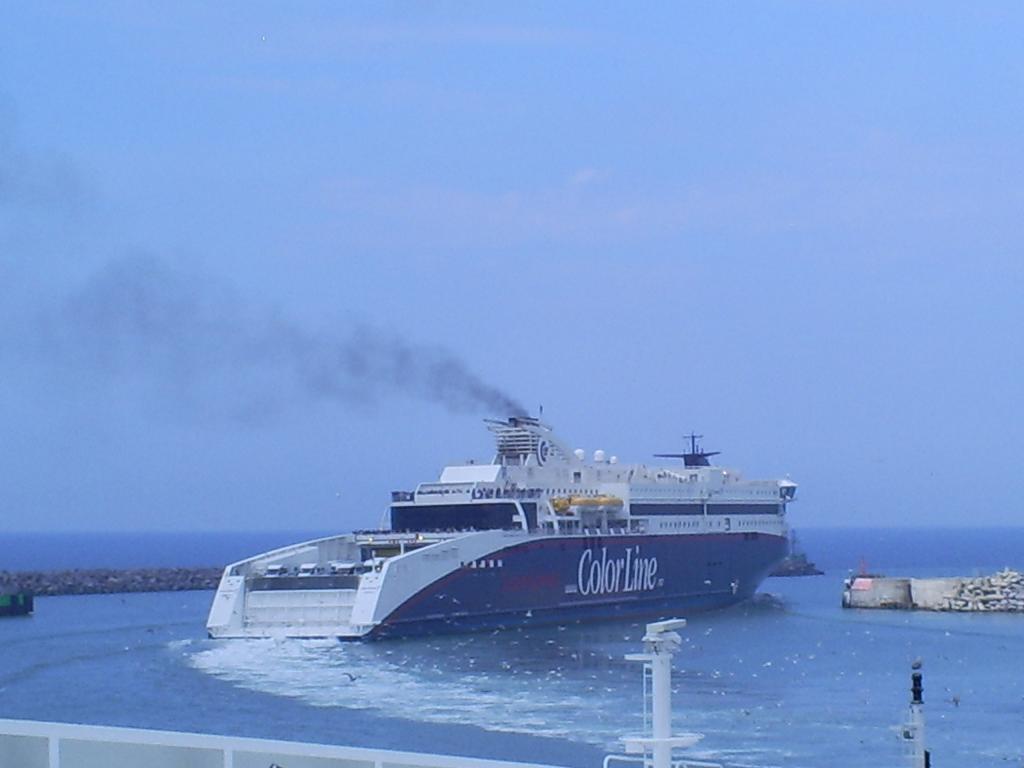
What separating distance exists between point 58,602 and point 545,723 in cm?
3243

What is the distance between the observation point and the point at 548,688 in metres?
21.3

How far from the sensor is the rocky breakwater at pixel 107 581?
2036 inches

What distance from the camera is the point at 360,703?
19.9m

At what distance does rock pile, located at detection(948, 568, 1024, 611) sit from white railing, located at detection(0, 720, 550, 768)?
36556 mm

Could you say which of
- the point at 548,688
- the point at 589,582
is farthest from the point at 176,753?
the point at 589,582

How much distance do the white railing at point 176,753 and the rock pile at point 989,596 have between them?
36556 millimetres

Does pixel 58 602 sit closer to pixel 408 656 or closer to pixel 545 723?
pixel 408 656

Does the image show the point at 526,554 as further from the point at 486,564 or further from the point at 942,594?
the point at 942,594

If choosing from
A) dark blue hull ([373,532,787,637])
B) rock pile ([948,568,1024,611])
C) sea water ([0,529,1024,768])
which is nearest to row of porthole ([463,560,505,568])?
dark blue hull ([373,532,787,637])

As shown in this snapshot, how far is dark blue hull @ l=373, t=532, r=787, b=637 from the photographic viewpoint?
93.4 ft

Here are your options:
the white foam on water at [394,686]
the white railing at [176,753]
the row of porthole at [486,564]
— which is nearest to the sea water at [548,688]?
the white foam on water at [394,686]

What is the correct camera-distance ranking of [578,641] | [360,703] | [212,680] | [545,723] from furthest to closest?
[578,641]
[212,680]
[360,703]
[545,723]

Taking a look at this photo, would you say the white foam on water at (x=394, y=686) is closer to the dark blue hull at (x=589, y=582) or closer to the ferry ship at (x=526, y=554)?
the ferry ship at (x=526, y=554)

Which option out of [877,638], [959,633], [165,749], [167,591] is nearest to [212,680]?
[877,638]
